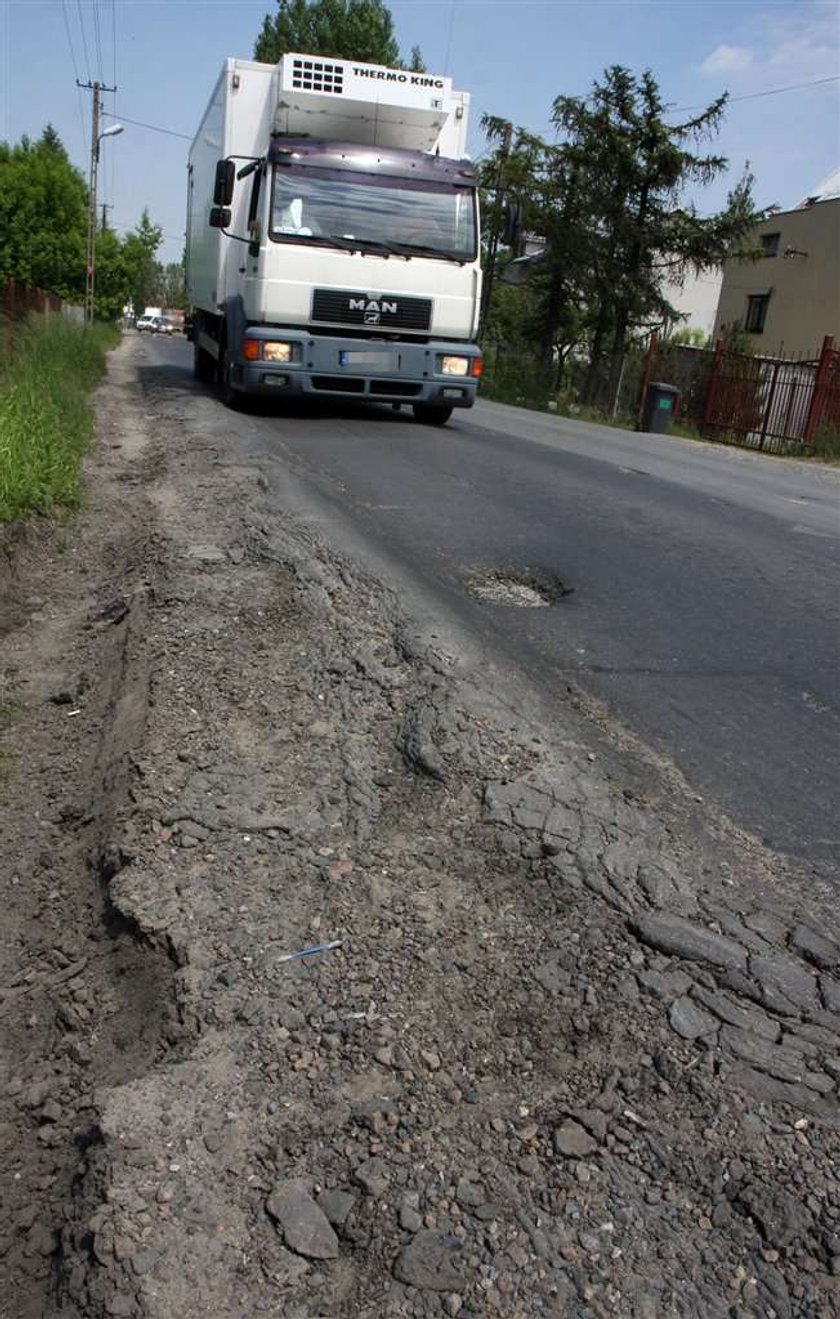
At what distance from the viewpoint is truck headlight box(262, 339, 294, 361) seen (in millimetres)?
11172

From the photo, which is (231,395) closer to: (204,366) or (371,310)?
(371,310)

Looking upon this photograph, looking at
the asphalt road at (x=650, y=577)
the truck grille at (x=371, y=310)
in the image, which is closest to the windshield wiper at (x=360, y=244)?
the truck grille at (x=371, y=310)

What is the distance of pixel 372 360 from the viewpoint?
11.4m

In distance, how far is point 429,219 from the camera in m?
11.3

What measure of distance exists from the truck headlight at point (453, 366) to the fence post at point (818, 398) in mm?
10361

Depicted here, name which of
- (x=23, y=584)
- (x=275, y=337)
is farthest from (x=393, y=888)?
(x=275, y=337)

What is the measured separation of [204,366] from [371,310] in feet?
22.3


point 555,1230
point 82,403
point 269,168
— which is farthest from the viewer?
point 82,403

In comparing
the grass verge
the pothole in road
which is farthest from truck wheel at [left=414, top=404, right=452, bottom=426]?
the pothole in road

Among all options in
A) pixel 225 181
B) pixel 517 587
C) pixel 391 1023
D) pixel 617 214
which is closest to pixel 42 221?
pixel 617 214

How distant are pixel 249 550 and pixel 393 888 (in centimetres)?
342

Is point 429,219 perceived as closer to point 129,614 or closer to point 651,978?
point 129,614

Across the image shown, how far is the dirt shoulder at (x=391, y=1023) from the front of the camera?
175 cm

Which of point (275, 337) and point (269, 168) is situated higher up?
point (269, 168)
